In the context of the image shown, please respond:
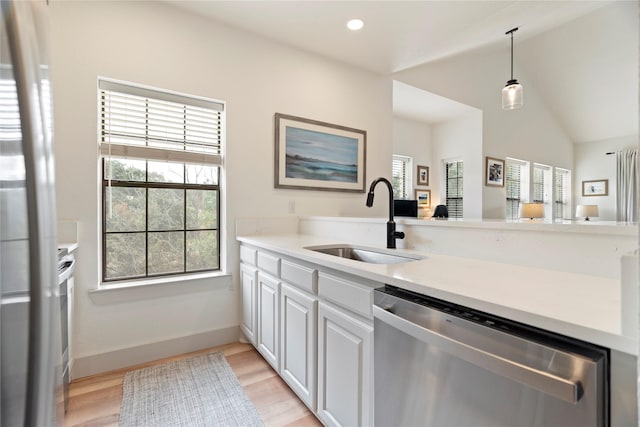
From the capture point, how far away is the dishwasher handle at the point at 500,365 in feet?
2.00

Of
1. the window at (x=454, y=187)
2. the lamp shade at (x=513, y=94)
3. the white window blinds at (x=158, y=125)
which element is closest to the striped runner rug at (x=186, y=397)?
the white window blinds at (x=158, y=125)

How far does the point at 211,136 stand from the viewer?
8.28ft

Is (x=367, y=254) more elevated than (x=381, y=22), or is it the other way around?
(x=381, y=22)

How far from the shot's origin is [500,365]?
28.4 inches

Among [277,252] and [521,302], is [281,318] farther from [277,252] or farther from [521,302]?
[521,302]

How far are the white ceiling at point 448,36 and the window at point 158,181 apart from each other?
87 cm

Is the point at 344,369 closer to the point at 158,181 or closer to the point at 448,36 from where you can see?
the point at 158,181

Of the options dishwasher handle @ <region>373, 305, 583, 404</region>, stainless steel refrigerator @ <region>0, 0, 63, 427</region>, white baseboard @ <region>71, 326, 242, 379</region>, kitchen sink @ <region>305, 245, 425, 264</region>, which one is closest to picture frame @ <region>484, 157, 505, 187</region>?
kitchen sink @ <region>305, 245, 425, 264</region>

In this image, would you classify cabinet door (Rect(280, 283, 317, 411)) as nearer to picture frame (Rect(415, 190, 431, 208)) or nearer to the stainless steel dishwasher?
the stainless steel dishwasher

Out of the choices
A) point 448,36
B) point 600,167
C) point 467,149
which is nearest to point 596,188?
point 600,167

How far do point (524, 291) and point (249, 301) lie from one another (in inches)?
74.9

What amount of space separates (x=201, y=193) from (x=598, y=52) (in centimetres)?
607

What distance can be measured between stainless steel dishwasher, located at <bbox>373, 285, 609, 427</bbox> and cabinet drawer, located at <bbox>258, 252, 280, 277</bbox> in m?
0.89

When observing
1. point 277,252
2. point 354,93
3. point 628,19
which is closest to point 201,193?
point 277,252
